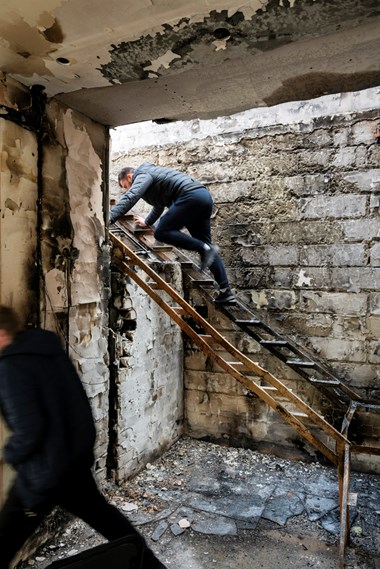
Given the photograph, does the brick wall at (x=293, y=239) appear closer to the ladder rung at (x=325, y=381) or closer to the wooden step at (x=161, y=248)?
the ladder rung at (x=325, y=381)

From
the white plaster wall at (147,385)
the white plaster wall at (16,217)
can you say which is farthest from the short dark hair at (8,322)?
the white plaster wall at (147,385)

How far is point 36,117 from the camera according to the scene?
201cm

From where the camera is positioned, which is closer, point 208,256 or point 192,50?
point 192,50

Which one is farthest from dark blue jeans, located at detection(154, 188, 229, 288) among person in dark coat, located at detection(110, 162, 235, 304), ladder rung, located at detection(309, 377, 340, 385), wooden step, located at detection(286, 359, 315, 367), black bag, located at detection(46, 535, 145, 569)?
black bag, located at detection(46, 535, 145, 569)

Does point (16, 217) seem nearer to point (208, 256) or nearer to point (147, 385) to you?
point (208, 256)

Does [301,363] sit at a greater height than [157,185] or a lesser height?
lesser

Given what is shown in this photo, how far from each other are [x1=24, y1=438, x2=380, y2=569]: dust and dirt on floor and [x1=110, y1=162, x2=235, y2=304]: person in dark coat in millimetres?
1483

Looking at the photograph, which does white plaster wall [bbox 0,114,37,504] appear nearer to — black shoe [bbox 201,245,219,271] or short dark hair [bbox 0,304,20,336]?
short dark hair [bbox 0,304,20,336]

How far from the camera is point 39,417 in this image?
4.51 feet

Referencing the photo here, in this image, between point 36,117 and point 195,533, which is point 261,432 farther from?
point 36,117

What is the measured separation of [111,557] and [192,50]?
2.02 metres

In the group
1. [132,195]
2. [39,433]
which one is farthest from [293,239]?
[39,433]

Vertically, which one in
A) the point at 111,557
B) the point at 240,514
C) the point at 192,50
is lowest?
the point at 240,514

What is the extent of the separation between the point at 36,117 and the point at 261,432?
3145mm
